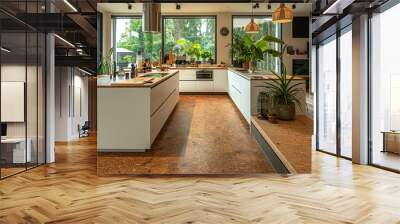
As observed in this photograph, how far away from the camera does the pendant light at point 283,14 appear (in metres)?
4.00

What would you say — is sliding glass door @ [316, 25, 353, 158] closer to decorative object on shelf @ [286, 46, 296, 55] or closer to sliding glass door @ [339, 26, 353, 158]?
sliding glass door @ [339, 26, 353, 158]

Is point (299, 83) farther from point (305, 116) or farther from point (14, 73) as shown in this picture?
point (14, 73)

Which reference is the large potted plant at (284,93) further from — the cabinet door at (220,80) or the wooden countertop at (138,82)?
the wooden countertop at (138,82)

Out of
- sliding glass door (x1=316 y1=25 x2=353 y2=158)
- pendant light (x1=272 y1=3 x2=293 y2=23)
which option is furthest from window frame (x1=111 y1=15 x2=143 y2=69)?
sliding glass door (x1=316 y1=25 x2=353 y2=158)

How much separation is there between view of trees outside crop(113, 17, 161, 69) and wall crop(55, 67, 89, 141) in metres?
10.6

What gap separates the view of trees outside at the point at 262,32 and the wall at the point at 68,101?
10722 mm

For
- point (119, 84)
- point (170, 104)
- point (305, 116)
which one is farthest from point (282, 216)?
point (119, 84)

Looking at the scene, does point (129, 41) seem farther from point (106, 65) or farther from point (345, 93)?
point (345, 93)

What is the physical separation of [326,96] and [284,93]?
2.29m

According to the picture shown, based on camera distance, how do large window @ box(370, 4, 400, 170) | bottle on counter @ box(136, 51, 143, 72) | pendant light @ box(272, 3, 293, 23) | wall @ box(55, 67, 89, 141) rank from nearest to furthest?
bottle on counter @ box(136, 51, 143, 72) → pendant light @ box(272, 3, 293, 23) → large window @ box(370, 4, 400, 170) → wall @ box(55, 67, 89, 141)

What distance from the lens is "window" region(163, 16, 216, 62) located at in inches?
158

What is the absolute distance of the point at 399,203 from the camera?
12.8 feet

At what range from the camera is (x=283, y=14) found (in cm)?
402

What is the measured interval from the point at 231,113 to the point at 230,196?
2.46 ft
